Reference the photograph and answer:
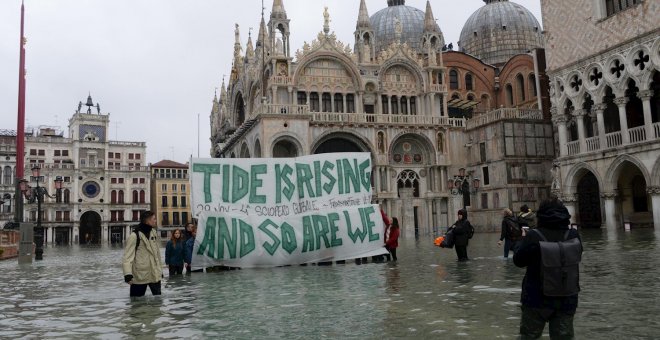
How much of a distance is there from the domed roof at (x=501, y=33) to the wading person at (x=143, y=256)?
2227 inches

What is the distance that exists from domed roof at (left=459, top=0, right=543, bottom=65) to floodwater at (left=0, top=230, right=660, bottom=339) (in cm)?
5114

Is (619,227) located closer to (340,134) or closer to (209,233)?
(340,134)

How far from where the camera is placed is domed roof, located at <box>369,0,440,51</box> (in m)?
66.9

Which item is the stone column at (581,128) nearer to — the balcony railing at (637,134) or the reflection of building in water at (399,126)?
the balcony railing at (637,134)

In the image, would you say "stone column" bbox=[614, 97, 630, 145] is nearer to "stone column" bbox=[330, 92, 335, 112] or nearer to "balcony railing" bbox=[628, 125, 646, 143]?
"balcony railing" bbox=[628, 125, 646, 143]

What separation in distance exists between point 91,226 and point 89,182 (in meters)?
6.50

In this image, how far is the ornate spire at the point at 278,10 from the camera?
43531 millimetres

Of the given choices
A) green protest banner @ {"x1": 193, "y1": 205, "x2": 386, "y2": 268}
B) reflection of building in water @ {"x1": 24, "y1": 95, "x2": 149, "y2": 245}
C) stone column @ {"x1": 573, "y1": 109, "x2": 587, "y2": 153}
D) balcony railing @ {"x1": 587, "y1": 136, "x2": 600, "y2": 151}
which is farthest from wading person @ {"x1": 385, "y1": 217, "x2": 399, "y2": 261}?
reflection of building in water @ {"x1": 24, "y1": 95, "x2": 149, "y2": 245}

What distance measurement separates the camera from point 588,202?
37094 mm

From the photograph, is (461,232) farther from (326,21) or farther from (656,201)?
(326,21)

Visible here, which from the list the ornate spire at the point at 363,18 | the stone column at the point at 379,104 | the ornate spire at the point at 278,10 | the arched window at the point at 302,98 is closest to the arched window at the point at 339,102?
the arched window at the point at 302,98

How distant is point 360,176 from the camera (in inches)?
662

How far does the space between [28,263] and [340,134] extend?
24.1m

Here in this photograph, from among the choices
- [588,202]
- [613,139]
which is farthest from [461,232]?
[588,202]
